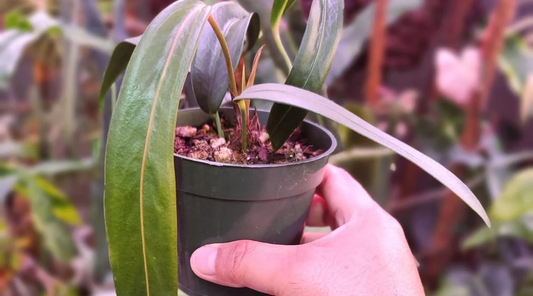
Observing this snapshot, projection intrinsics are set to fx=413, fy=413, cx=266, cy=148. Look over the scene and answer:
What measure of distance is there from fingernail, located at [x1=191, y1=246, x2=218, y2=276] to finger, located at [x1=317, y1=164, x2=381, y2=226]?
17cm

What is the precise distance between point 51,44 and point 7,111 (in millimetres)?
409

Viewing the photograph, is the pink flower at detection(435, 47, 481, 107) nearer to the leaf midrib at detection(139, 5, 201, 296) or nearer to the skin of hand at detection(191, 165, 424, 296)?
the skin of hand at detection(191, 165, 424, 296)

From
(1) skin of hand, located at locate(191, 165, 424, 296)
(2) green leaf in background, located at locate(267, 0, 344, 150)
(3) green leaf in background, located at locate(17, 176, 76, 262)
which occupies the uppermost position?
(2) green leaf in background, located at locate(267, 0, 344, 150)

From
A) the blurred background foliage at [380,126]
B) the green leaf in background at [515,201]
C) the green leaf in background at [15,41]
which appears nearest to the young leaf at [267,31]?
the blurred background foliage at [380,126]

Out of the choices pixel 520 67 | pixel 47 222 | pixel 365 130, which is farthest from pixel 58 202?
pixel 520 67

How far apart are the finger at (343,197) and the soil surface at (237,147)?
91mm

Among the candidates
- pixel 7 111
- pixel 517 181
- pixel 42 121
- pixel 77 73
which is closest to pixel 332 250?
pixel 517 181

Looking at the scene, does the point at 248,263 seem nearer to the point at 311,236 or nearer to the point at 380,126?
the point at 311,236

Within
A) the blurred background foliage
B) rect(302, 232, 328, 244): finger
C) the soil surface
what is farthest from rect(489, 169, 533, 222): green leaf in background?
the soil surface

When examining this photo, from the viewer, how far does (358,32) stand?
3.21 feet

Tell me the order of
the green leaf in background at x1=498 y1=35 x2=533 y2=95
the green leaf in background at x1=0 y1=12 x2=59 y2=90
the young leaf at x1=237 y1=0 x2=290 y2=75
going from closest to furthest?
1. the young leaf at x1=237 y1=0 x2=290 y2=75
2. the green leaf in background at x1=0 y1=12 x2=59 y2=90
3. the green leaf in background at x1=498 y1=35 x2=533 y2=95

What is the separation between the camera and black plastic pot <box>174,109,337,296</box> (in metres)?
0.36

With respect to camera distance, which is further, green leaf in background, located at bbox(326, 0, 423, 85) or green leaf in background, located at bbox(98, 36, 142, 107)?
green leaf in background, located at bbox(326, 0, 423, 85)

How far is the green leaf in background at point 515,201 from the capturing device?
0.90m
